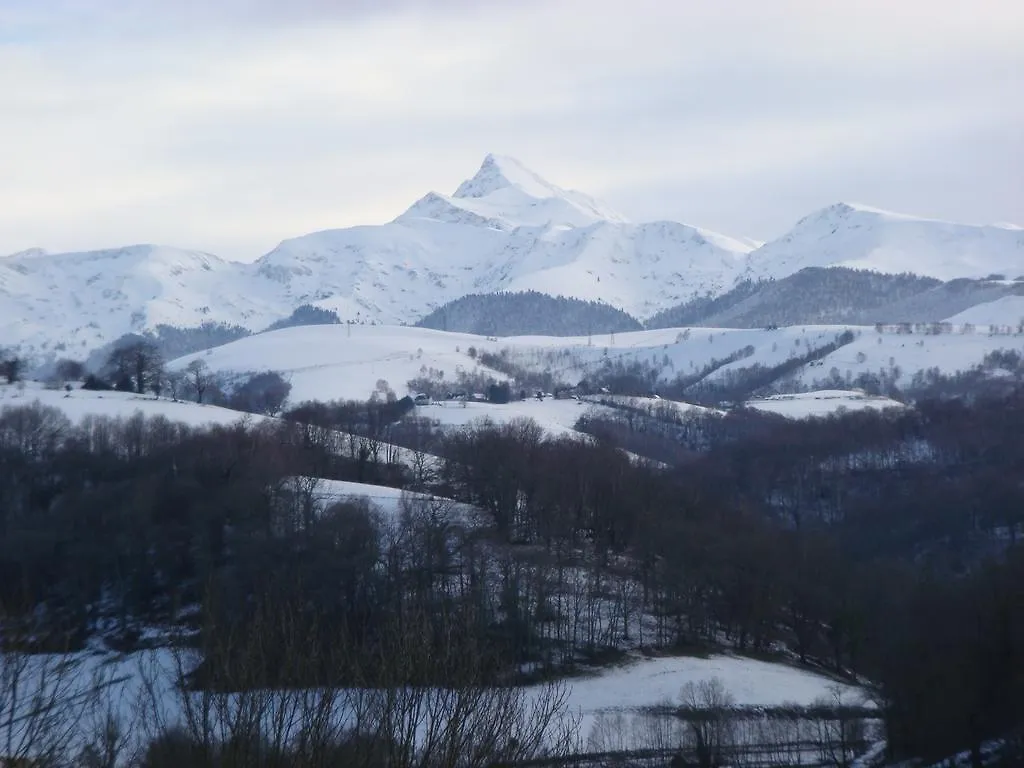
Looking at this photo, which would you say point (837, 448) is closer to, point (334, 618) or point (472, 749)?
point (334, 618)

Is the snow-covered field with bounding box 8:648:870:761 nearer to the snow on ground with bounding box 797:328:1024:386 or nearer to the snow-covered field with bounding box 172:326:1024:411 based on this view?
the snow-covered field with bounding box 172:326:1024:411

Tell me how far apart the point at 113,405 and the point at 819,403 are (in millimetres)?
68819

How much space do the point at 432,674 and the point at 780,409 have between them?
100378 mm

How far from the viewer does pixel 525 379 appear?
518 ft

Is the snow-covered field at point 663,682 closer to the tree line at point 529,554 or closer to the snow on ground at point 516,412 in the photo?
the tree line at point 529,554

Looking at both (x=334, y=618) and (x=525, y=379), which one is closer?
(x=334, y=618)

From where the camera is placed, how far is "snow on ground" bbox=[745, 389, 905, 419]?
103938 millimetres

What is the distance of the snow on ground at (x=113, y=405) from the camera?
7069 cm

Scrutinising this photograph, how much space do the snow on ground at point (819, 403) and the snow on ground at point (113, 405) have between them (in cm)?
5095

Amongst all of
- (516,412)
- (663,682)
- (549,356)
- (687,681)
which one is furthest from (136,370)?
(549,356)

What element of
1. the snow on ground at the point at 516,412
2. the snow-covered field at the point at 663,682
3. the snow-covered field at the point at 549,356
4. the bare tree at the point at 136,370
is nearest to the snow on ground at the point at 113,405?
the bare tree at the point at 136,370

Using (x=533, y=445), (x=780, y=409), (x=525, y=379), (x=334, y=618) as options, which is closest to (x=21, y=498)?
(x=334, y=618)

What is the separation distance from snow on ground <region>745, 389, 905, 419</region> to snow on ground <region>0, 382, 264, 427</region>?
5095 centimetres

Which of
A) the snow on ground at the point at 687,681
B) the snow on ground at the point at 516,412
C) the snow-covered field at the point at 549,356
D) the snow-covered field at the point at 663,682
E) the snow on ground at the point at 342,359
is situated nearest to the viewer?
the snow-covered field at the point at 663,682
